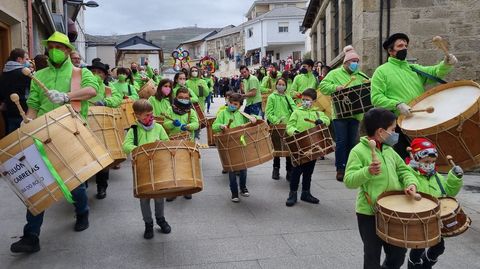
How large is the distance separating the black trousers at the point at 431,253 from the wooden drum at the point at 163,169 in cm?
179

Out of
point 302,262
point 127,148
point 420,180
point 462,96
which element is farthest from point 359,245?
point 127,148

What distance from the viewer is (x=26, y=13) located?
9.41 m

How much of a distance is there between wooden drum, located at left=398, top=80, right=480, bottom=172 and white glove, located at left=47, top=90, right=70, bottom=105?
2992 millimetres

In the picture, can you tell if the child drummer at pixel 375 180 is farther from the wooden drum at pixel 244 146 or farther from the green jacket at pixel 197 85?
the green jacket at pixel 197 85

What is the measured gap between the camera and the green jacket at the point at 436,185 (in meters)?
3.38

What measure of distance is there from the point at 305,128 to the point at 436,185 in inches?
106

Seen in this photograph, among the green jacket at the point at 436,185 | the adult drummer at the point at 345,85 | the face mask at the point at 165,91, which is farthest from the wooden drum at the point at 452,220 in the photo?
the face mask at the point at 165,91

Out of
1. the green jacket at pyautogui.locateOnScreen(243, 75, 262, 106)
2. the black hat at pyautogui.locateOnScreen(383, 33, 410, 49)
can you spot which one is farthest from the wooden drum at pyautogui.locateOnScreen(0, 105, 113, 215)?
the green jacket at pyautogui.locateOnScreen(243, 75, 262, 106)

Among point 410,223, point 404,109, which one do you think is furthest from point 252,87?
point 410,223

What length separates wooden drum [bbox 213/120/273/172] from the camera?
534 cm

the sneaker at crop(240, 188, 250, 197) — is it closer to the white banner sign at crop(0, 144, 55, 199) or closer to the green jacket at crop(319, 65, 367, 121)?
the green jacket at crop(319, 65, 367, 121)

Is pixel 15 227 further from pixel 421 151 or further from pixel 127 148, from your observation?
pixel 421 151

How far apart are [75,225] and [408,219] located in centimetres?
340

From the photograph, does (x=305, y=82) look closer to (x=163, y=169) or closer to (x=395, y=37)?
(x=395, y=37)
